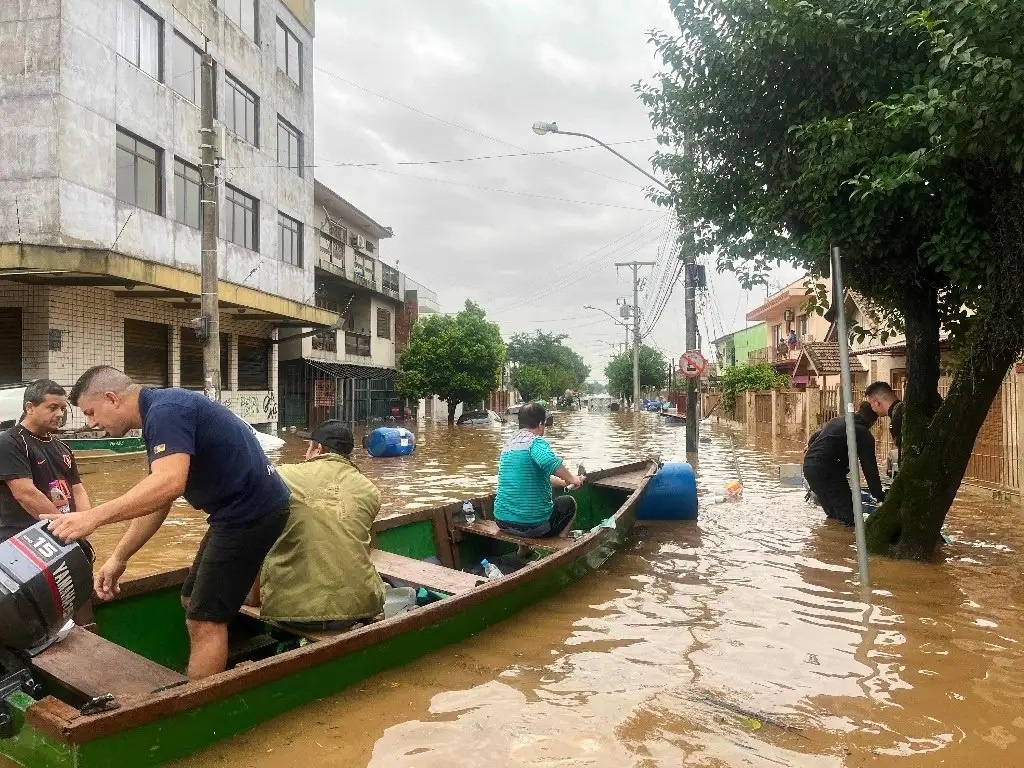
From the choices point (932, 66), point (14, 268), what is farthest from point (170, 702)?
point (14, 268)

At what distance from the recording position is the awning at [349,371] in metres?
27.9

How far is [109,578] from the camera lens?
401 centimetres

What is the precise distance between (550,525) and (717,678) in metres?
2.39

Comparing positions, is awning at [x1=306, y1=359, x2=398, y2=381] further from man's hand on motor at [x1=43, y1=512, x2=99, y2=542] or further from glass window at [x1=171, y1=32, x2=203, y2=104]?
man's hand on motor at [x1=43, y1=512, x2=99, y2=542]

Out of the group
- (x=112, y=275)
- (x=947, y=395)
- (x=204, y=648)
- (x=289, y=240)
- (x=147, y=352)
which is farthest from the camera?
(x=289, y=240)

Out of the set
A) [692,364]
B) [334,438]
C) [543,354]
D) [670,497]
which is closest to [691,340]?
[692,364]

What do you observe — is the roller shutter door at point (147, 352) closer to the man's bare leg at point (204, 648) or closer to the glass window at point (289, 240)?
the glass window at point (289, 240)

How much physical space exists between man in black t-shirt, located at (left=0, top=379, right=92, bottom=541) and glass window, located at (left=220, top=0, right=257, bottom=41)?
18.9 meters

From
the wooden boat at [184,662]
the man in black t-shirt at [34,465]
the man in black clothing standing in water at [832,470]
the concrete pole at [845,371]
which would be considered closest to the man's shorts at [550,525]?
the wooden boat at [184,662]

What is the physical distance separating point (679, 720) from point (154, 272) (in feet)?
45.2

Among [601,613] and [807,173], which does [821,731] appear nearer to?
[601,613]

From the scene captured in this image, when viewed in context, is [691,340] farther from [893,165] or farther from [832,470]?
[893,165]

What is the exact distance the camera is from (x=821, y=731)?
12.8ft

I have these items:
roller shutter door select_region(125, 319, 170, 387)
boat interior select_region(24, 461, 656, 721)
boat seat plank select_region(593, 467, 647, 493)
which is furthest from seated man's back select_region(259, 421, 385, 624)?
roller shutter door select_region(125, 319, 170, 387)
